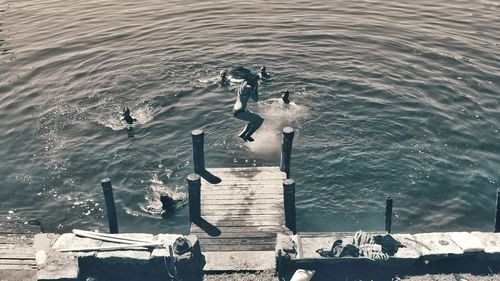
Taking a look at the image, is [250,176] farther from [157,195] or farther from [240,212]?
[157,195]

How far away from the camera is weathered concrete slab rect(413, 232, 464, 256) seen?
54.6 feet

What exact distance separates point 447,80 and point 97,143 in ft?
75.4

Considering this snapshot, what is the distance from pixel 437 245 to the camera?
55.7 ft

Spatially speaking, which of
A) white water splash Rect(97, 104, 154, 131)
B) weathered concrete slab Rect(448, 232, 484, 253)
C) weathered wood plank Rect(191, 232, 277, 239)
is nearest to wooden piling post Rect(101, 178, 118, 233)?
weathered wood plank Rect(191, 232, 277, 239)

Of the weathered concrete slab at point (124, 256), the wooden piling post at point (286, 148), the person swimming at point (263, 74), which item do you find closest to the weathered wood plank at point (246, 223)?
the wooden piling post at point (286, 148)

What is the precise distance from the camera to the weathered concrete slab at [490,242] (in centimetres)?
1673

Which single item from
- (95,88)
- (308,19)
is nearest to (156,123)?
(95,88)

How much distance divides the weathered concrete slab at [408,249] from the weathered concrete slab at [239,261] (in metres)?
4.26

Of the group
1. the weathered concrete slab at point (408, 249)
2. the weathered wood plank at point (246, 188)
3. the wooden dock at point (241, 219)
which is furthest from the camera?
the weathered wood plank at point (246, 188)

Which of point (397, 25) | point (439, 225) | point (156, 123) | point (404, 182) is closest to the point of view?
point (439, 225)

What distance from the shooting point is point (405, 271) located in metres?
16.8

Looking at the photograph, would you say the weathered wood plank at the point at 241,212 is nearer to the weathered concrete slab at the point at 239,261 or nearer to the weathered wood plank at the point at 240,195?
the weathered wood plank at the point at 240,195

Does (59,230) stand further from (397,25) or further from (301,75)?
(397,25)

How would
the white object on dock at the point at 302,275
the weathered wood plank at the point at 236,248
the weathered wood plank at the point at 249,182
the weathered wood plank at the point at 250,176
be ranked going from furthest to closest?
the weathered wood plank at the point at 250,176
the weathered wood plank at the point at 249,182
the weathered wood plank at the point at 236,248
the white object on dock at the point at 302,275
